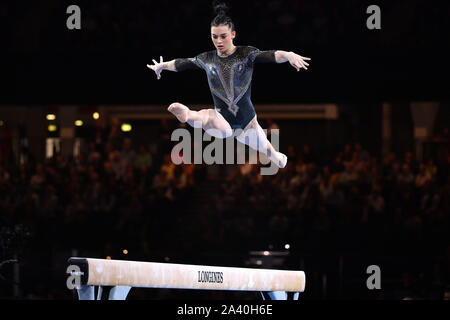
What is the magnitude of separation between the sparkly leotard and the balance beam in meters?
1.42

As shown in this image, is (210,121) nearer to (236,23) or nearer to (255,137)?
(255,137)

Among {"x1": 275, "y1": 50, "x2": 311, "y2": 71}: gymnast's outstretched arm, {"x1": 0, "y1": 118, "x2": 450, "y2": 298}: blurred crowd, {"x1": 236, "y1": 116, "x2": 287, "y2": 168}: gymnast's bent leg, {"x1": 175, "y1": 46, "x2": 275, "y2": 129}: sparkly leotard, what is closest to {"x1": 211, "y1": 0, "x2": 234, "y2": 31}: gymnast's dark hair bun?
{"x1": 175, "y1": 46, "x2": 275, "y2": 129}: sparkly leotard

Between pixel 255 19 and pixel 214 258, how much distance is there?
455cm

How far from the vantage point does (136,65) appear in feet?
45.2

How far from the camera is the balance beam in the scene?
6508 millimetres

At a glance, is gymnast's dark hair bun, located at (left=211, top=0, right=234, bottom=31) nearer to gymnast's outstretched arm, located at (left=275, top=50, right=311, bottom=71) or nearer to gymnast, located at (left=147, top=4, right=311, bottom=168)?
gymnast, located at (left=147, top=4, right=311, bottom=168)

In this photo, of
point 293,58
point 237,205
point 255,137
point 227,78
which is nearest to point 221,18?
point 227,78

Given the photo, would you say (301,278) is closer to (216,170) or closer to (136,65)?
(136,65)

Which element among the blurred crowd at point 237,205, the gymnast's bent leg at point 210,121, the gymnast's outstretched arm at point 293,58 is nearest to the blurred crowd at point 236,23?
the blurred crowd at point 237,205

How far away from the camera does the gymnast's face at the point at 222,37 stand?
23.0 feet

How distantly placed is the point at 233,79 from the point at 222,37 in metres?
0.40

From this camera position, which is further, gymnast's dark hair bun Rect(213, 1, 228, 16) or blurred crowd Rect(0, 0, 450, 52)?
blurred crowd Rect(0, 0, 450, 52)

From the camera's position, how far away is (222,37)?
7.04m

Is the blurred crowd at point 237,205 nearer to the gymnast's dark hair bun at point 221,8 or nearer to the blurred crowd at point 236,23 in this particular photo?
the blurred crowd at point 236,23
